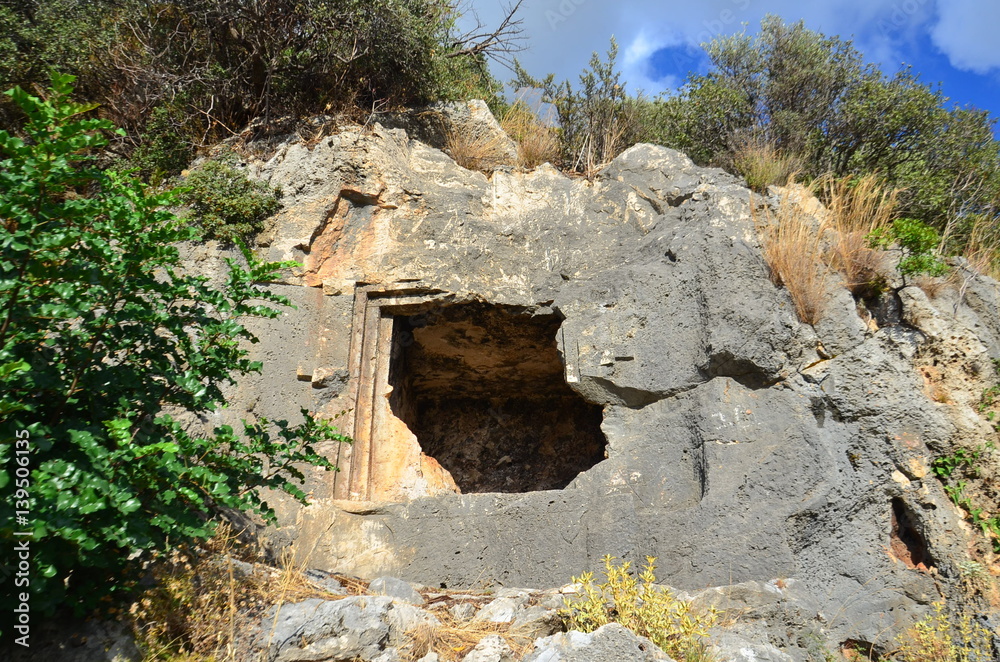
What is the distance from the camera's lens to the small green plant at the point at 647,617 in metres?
3.77

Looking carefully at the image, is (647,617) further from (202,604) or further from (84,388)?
(84,388)

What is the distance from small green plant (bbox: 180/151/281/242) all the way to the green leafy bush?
95.6 inches

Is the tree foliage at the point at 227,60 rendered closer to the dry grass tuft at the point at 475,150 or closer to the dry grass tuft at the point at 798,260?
the dry grass tuft at the point at 475,150

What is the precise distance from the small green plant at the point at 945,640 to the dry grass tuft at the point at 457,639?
2161 millimetres

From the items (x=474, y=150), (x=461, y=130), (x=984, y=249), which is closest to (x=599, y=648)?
(x=474, y=150)

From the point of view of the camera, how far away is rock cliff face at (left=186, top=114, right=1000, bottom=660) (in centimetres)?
482

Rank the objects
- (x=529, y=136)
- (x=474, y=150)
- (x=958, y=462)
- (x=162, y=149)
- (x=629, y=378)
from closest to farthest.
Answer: (x=958, y=462) → (x=629, y=378) → (x=162, y=149) → (x=474, y=150) → (x=529, y=136)

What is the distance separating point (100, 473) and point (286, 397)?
103 inches

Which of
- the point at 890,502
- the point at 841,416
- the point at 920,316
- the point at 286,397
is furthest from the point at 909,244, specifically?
the point at 286,397

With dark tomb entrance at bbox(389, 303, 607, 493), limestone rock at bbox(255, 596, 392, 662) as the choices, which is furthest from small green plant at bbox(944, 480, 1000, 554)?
limestone rock at bbox(255, 596, 392, 662)

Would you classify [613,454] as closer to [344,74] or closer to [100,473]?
[100,473]

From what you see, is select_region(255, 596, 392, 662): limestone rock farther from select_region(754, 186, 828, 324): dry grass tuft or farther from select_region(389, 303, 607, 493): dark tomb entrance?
select_region(754, 186, 828, 324): dry grass tuft

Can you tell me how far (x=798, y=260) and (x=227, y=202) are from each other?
14.6 ft

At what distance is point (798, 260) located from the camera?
18.4 feet
